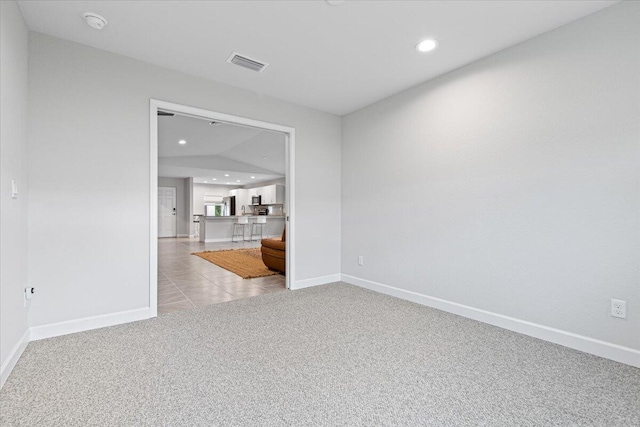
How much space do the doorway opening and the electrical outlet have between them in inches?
118

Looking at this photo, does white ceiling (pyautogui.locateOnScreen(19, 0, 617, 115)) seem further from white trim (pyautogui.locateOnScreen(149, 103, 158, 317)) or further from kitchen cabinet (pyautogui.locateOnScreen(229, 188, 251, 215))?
kitchen cabinet (pyautogui.locateOnScreen(229, 188, 251, 215))

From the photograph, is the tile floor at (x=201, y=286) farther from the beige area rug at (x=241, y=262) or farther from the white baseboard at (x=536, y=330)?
the white baseboard at (x=536, y=330)

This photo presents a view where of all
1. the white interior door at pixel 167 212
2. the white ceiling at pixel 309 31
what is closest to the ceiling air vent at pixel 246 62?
the white ceiling at pixel 309 31

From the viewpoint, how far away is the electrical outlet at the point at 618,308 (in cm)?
197

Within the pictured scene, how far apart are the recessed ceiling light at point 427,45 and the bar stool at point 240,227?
8464 millimetres

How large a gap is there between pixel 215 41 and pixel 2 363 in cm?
263

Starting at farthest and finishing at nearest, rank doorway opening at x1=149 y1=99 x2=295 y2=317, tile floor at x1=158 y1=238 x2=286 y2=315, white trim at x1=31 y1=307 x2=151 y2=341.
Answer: tile floor at x1=158 y1=238 x2=286 y2=315 → doorway opening at x1=149 y1=99 x2=295 y2=317 → white trim at x1=31 y1=307 x2=151 y2=341

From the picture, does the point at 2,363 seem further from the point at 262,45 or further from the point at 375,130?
the point at 375,130

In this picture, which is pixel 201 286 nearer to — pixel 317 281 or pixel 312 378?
pixel 317 281

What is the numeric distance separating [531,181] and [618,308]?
104 cm

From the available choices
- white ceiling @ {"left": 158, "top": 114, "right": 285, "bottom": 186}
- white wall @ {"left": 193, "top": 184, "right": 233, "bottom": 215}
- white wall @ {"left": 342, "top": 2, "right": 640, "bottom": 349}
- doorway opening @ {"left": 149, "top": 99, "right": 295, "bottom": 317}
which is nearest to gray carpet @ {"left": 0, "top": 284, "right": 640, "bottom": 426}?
white wall @ {"left": 342, "top": 2, "right": 640, "bottom": 349}

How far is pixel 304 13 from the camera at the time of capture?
2125mm

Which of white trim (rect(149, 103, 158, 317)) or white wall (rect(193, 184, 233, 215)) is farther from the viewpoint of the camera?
white wall (rect(193, 184, 233, 215))

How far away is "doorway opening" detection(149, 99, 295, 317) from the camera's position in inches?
112
